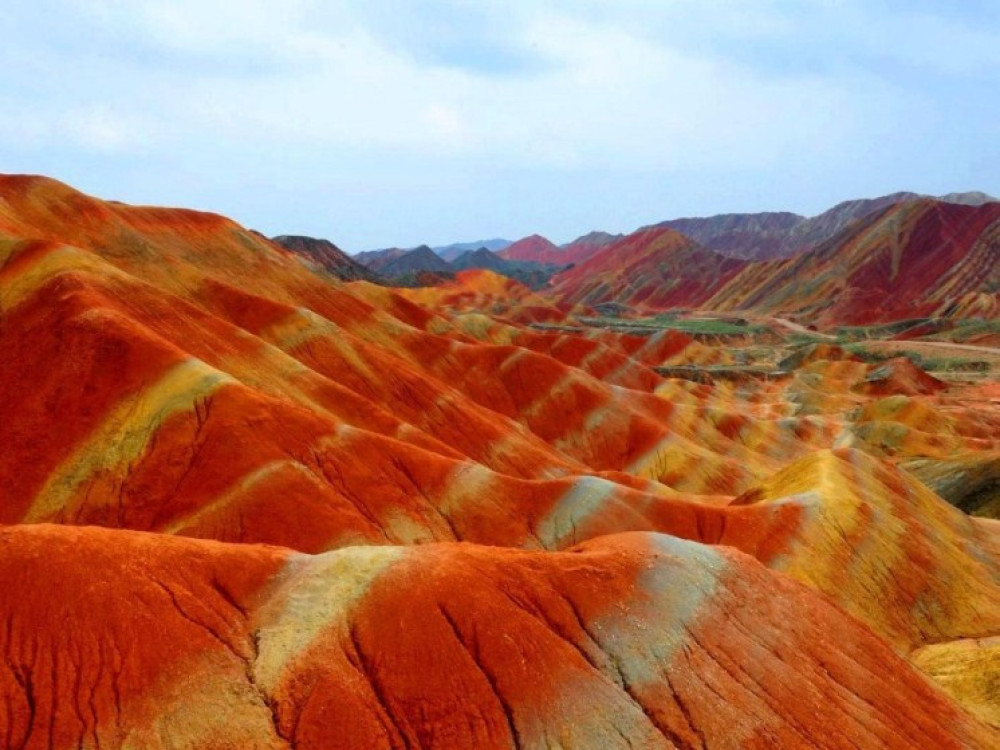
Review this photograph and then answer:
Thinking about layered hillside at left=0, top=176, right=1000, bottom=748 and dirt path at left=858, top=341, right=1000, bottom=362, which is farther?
dirt path at left=858, top=341, right=1000, bottom=362

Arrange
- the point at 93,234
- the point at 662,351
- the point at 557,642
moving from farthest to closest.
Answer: the point at 662,351 < the point at 93,234 < the point at 557,642

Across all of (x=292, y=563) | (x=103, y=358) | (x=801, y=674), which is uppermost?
(x=103, y=358)

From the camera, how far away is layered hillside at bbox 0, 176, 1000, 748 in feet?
66.0

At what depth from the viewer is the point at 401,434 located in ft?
172

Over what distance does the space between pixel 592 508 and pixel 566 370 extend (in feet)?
147

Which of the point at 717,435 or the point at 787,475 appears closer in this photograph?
the point at 787,475

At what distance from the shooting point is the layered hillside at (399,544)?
20.1 meters

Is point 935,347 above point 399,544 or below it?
below

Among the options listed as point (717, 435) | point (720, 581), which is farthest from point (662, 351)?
point (720, 581)

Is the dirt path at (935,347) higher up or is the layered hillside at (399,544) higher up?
the layered hillside at (399,544)

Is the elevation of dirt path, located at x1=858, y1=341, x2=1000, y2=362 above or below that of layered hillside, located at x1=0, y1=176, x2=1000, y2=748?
below

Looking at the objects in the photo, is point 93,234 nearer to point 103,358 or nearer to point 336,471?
point 103,358

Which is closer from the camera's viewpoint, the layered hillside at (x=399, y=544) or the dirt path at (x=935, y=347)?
the layered hillside at (x=399, y=544)

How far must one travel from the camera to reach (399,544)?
3978 cm
